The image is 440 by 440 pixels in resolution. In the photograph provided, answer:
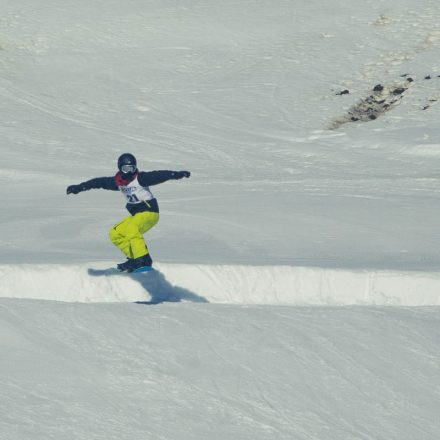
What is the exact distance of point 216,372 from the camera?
1035cm

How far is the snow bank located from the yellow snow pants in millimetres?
561

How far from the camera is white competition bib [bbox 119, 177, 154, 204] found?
12.6 m

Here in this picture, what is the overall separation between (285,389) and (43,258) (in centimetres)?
452

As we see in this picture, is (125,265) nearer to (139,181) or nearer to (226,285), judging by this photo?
(139,181)

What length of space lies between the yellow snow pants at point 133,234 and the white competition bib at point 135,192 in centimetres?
14

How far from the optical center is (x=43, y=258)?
13.8 m

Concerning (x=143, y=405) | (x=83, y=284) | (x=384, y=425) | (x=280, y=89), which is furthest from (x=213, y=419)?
(x=280, y=89)

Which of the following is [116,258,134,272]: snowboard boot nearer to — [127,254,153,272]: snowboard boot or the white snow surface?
[127,254,153,272]: snowboard boot

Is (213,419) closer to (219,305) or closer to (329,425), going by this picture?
(329,425)

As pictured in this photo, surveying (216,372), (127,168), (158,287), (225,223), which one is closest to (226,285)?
(158,287)

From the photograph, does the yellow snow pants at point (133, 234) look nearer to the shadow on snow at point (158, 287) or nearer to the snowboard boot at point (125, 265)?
the snowboard boot at point (125, 265)

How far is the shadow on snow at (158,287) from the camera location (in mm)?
13219

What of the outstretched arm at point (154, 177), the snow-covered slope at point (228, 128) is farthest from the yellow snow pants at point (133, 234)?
the snow-covered slope at point (228, 128)

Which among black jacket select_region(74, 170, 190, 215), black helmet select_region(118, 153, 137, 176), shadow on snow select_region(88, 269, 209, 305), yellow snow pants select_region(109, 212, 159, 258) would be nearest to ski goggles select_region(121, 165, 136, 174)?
black helmet select_region(118, 153, 137, 176)
